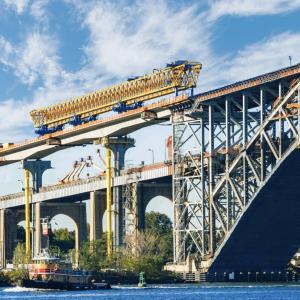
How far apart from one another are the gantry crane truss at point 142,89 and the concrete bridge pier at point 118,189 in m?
5.69

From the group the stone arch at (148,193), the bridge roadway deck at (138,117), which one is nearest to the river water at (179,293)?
the stone arch at (148,193)

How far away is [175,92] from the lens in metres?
171

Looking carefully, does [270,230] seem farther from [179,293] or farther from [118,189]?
[118,189]

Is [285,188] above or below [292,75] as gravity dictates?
below

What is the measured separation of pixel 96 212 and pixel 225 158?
138ft

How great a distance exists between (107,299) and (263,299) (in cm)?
1769

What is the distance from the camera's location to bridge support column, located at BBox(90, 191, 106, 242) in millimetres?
195125

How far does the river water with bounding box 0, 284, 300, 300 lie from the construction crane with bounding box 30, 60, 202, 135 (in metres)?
31.5

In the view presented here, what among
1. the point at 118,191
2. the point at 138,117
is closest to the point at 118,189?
the point at 118,191

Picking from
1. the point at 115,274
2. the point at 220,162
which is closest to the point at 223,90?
the point at 220,162

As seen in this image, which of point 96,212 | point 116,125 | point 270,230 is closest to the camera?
point 270,230

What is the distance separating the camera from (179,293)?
5344 inches

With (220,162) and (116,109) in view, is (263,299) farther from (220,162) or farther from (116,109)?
(116,109)

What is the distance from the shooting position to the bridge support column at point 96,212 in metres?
195
